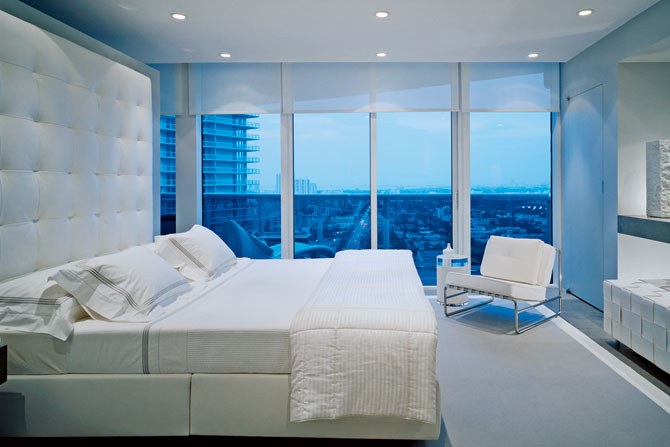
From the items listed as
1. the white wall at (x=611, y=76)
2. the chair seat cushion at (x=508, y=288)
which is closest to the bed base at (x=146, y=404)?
the chair seat cushion at (x=508, y=288)

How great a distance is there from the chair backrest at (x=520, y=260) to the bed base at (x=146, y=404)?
2.83m

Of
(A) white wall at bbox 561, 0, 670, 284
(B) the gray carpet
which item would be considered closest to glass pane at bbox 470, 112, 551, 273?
(A) white wall at bbox 561, 0, 670, 284

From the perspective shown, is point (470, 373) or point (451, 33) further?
point (451, 33)

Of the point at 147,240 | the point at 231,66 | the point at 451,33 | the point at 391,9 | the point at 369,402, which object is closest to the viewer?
the point at 369,402

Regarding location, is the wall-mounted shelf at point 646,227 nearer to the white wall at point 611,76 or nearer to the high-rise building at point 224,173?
the white wall at point 611,76

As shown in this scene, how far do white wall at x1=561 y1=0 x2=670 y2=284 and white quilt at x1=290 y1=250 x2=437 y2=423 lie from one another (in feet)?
9.73

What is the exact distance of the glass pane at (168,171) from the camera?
5.56 metres

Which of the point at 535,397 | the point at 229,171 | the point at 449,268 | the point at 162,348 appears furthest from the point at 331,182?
the point at 162,348

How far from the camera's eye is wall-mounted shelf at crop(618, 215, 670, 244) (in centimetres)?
343

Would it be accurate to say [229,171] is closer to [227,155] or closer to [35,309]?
[227,155]

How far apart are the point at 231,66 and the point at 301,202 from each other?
1662mm

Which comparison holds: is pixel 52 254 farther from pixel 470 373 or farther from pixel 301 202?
pixel 301 202

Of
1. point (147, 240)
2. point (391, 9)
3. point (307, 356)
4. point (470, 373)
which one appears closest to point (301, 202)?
point (147, 240)

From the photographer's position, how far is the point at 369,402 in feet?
6.84
